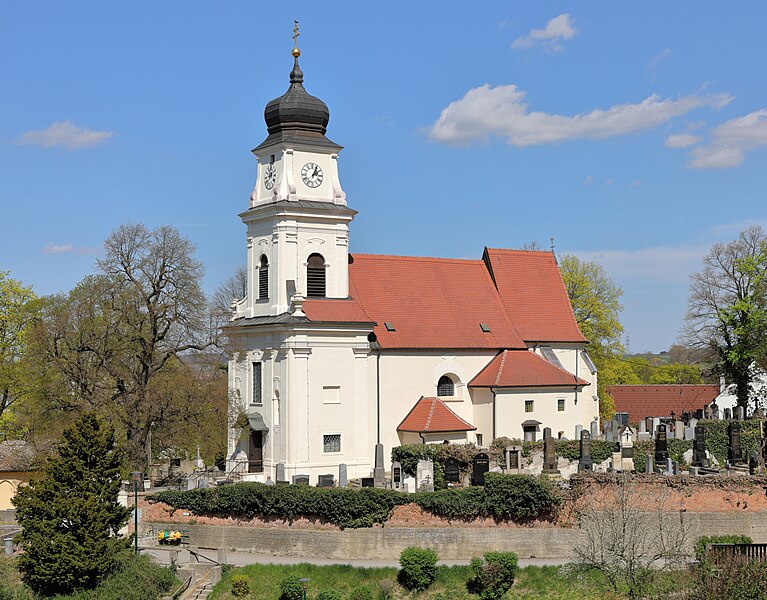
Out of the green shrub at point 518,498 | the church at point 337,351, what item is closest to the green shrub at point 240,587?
the green shrub at point 518,498

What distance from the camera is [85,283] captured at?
45.8 m

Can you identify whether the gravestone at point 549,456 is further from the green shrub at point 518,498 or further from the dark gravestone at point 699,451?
the green shrub at point 518,498

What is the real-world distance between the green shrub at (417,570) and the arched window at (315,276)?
593 inches

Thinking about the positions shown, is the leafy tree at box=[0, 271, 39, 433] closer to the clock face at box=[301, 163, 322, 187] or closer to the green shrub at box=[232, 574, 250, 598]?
the clock face at box=[301, 163, 322, 187]

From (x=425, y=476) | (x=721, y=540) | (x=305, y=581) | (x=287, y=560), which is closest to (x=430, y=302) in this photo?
(x=425, y=476)

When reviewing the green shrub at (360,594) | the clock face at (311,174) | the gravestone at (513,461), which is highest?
the clock face at (311,174)

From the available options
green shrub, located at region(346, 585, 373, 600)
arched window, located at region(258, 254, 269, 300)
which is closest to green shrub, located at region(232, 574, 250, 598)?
green shrub, located at region(346, 585, 373, 600)

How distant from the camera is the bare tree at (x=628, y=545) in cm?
3079

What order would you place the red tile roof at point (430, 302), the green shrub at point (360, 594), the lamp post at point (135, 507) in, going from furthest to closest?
the red tile roof at point (430, 302) → the lamp post at point (135, 507) → the green shrub at point (360, 594)

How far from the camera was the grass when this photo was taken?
31562mm

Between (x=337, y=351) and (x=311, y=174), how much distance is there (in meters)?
7.16

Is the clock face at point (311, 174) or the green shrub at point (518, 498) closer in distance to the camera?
the green shrub at point (518, 498)

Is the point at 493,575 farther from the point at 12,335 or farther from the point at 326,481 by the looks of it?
the point at 12,335

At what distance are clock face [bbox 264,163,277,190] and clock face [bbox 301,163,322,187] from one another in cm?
121
